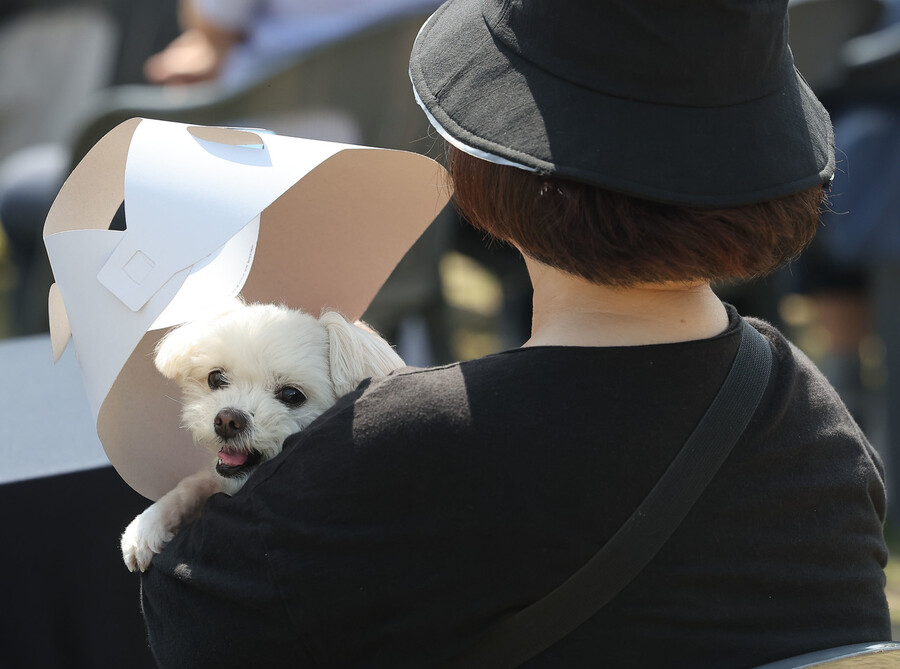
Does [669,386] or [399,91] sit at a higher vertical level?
[669,386]

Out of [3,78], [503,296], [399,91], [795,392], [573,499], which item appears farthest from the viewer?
[3,78]

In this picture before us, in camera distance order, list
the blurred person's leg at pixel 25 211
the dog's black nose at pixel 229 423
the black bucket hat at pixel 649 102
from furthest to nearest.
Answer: the blurred person's leg at pixel 25 211 < the dog's black nose at pixel 229 423 < the black bucket hat at pixel 649 102

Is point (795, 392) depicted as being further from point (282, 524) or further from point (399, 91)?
point (399, 91)

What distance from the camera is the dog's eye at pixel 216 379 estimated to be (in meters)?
1.17

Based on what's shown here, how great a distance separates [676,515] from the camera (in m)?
0.81

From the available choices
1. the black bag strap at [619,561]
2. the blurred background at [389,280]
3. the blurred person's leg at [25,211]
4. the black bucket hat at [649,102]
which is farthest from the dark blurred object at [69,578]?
the blurred person's leg at [25,211]

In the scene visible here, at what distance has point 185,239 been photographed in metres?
0.96

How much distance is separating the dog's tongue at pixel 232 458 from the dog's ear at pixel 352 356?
135mm

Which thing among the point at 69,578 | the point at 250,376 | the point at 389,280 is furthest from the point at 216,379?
the point at 389,280

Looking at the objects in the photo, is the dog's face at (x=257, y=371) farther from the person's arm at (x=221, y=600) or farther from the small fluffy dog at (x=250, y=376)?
the person's arm at (x=221, y=600)

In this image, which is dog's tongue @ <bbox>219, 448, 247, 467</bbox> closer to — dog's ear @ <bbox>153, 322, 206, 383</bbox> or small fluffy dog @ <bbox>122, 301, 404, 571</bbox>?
small fluffy dog @ <bbox>122, 301, 404, 571</bbox>

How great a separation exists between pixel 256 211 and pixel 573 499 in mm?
415

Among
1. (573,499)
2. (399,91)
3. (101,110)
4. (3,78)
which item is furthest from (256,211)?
(3,78)

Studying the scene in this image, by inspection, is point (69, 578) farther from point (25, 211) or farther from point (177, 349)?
point (25, 211)
